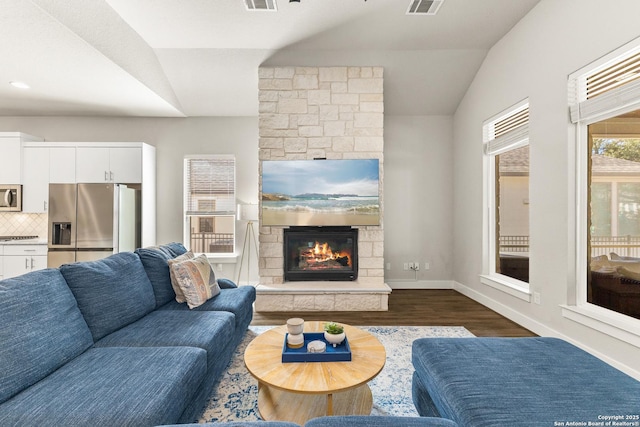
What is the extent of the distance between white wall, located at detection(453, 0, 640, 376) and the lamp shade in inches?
125

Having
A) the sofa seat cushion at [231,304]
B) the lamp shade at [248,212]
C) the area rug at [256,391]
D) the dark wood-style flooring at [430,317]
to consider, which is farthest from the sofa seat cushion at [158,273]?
the lamp shade at [248,212]

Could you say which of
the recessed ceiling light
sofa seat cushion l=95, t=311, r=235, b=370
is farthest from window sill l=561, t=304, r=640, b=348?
the recessed ceiling light

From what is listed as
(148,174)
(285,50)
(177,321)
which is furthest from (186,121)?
(177,321)

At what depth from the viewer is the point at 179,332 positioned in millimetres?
2008

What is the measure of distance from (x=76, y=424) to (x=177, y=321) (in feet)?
3.54

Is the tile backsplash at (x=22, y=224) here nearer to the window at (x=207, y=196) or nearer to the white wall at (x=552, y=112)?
the window at (x=207, y=196)

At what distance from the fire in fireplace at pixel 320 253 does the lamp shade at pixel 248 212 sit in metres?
0.62

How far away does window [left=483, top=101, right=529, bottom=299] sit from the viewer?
3.47 m

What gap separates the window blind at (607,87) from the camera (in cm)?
225

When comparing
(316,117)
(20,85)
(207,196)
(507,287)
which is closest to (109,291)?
(316,117)

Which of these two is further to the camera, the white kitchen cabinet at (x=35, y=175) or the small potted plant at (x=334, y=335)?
the white kitchen cabinet at (x=35, y=175)

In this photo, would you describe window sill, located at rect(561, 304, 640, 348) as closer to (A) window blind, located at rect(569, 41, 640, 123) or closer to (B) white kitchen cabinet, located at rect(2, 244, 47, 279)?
(A) window blind, located at rect(569, 41, 640, 123)

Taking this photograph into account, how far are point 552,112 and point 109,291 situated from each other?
3866 mm

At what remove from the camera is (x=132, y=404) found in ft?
4.06
